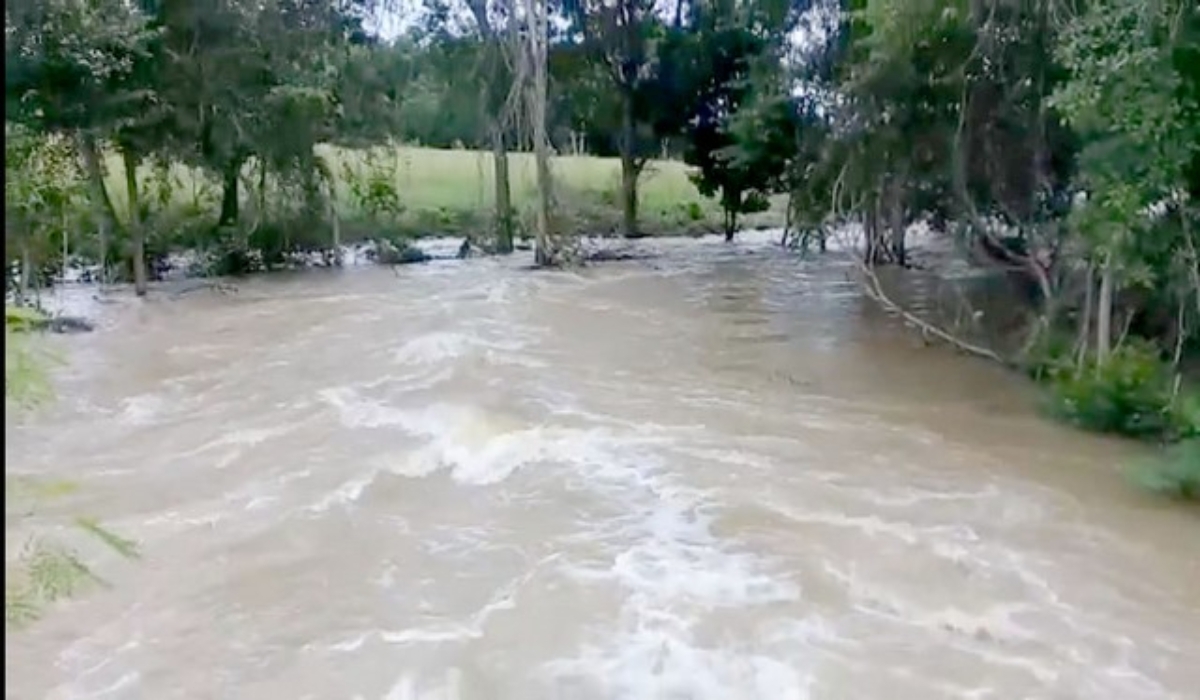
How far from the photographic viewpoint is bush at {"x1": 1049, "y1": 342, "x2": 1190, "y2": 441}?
7.50 meters

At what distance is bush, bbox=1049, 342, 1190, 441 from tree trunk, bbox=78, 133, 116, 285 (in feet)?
34.5

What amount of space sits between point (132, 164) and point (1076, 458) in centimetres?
1179

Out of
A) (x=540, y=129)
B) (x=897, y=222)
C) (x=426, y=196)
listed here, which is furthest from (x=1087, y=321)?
(x=426, y=196)

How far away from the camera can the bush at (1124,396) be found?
7.50 meters

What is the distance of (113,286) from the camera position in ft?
51.8

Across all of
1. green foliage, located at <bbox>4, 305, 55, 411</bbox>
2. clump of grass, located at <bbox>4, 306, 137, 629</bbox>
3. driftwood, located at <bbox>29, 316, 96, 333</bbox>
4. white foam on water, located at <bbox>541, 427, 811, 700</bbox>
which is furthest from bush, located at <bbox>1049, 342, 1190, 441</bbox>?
driftwood, located at <bbox>29, 316, 96, 333</bbox>

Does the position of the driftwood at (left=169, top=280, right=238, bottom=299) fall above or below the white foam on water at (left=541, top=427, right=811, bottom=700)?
above

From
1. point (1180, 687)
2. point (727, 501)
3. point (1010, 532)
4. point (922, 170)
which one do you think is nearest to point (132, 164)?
point (922, 170)

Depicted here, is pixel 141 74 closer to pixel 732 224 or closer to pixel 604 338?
pixel 604 338

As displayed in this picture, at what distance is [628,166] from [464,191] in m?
3.13

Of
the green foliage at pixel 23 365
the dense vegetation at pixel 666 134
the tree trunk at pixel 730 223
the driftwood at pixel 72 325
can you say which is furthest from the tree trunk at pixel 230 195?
the green foliage at pixel 23 365

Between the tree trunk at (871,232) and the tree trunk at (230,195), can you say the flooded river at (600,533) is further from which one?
the tree trunk at (230,195)

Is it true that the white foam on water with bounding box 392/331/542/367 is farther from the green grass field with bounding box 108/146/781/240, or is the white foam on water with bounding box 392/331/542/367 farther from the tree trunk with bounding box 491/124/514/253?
the tree trunk with bounding box 491/124/514/253

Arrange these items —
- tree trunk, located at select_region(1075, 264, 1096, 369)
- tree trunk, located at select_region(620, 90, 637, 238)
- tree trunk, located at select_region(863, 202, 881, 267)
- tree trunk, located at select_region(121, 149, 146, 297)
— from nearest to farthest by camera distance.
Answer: tree trunk, located at select_region(1075, 264, 1096, 369) < tree trunk, located at select_region(863, 202, 881, 267) < tree trunk, located at select_region(121, 149, 146, 297) < tree trunk, located at select_region(620, 90, 637, 238)
